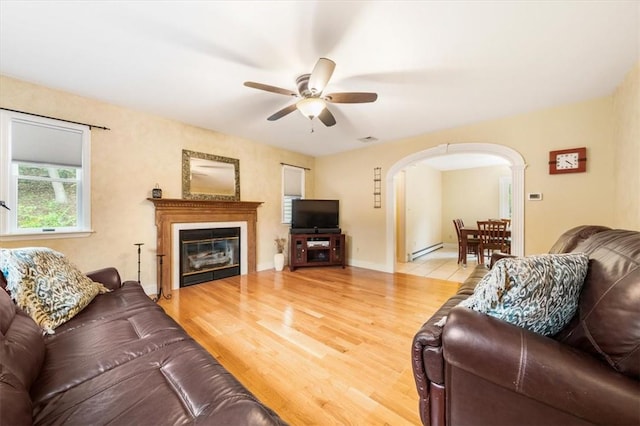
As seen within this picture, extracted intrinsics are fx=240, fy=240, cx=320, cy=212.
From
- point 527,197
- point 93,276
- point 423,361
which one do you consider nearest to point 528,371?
point 423,361

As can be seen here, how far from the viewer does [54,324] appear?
1383mm

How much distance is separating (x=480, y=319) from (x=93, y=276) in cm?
268

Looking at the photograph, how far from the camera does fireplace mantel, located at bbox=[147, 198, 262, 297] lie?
3.39 meters

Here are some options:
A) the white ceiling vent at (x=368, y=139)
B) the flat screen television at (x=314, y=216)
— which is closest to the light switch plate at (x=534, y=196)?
the white ceiling vent at (x=368, y=139)

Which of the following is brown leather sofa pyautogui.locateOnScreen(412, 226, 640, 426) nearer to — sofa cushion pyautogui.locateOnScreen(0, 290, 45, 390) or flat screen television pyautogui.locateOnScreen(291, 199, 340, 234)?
sofa cushion pyautogui.locateOnScreen(0, 290, 45, 390)

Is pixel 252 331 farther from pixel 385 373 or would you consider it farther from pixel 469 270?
pixel 469 270

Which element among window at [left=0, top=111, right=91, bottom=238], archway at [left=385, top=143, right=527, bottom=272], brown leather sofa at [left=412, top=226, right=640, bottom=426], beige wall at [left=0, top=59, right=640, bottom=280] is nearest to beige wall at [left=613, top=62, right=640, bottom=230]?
beige wall at [left=0, top=59, right=640, bottom=280]

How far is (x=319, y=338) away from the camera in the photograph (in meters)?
2.12

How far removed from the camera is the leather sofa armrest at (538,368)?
0.75 meters

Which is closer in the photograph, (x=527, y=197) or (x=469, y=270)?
(x=527, y=197)

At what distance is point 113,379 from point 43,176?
2.94 metres

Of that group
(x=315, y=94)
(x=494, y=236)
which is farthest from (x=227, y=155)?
(x=494, y=236)

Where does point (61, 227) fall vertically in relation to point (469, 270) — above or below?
above

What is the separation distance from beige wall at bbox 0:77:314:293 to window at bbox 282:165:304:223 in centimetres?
150
